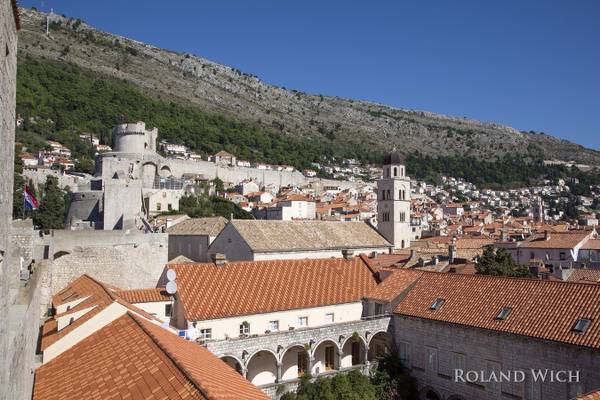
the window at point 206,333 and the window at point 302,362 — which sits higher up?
the window at point 206,333

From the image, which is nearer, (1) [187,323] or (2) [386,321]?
(1) [187,323]

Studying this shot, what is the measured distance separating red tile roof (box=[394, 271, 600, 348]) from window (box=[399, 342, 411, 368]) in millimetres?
1493

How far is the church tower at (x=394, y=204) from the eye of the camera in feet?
156

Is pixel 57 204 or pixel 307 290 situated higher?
Answer: pixel 57 204

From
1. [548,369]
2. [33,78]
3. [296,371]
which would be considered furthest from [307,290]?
[33,78]

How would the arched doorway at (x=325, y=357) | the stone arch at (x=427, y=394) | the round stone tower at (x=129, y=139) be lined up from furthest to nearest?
the round stone tower at (x=129, y=139) → the arched doorway at (x=325, y=357) → the stone arch at (x=427, y=394)

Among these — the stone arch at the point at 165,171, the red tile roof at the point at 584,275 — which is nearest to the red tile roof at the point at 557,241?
the red tile roof at the point at 584,275

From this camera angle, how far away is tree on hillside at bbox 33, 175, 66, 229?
51.1 meters

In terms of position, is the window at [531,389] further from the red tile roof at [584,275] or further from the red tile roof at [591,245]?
the red tile roof at [591,245]

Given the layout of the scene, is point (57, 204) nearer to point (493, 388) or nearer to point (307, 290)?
point (307, 290)

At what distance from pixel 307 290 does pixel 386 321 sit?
14.0 ft

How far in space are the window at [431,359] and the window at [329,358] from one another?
4672mm

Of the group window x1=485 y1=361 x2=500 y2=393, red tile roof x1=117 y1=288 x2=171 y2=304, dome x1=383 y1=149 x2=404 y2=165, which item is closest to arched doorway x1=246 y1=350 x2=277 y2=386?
red tile roof x1=117 y1=288 x2=171 y2=304

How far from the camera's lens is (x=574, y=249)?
47.4m
